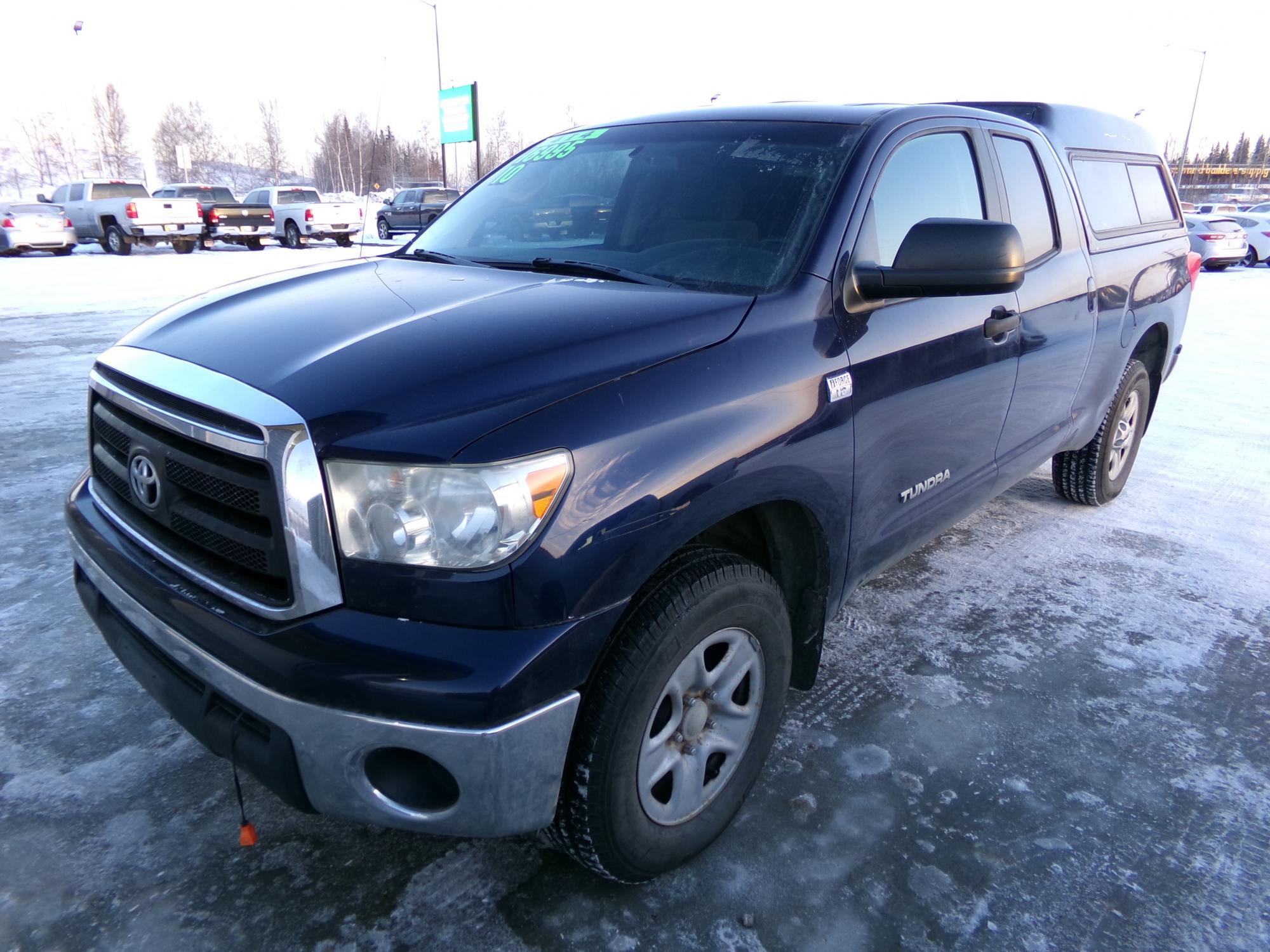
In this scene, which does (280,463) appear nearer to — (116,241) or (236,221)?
(116,241)

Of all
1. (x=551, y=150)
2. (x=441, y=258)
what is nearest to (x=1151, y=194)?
(x=551, y=150)

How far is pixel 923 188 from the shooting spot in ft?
9.18

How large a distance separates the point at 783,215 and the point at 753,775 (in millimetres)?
1525

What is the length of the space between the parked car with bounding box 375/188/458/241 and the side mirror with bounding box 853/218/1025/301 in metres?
25.1

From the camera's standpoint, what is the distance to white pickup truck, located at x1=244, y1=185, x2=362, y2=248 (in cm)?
2308

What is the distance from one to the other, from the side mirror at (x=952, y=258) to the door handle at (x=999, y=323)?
581 mm

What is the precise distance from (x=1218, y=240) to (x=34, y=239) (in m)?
26.2

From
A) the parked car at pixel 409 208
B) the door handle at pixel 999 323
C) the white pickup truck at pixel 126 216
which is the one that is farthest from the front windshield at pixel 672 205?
the parked car at pixel 409 208

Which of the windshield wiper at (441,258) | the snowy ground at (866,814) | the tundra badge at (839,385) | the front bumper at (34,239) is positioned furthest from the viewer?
the front bumper at (34,239)

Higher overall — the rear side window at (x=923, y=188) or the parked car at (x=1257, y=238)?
the rear side window at (x=923, y=188)

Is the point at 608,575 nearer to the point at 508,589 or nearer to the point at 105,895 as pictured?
the point at 508,589

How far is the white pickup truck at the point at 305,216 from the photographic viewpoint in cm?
2308

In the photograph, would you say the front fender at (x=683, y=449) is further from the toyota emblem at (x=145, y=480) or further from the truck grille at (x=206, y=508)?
the toyota emblem at (x=145, y=480)

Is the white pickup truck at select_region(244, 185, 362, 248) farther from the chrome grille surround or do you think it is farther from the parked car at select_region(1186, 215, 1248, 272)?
the chrome grille surround
